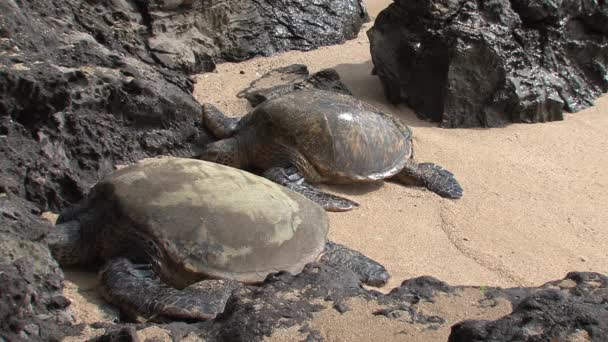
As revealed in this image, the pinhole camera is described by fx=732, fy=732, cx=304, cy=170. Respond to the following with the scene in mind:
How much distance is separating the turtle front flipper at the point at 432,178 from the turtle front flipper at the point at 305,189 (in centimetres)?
74

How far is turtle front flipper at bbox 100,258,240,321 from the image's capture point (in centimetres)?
335

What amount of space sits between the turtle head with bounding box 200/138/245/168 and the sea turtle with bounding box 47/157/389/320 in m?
1.53

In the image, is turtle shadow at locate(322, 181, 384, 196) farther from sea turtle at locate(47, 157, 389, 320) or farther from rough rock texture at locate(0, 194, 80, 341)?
rough rock texture at locate(0, 194, 80, 341)

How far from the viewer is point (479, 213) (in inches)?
210

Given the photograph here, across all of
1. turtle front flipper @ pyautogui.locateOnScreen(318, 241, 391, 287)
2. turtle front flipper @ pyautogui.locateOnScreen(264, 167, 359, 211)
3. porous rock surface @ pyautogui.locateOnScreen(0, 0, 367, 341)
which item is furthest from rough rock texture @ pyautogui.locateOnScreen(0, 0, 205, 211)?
turtle front flipper @ pyautogui.locateOnScreen(318, 241, 391, 287)

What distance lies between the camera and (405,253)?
462 centimetres

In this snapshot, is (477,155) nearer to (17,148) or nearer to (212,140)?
(212,140)

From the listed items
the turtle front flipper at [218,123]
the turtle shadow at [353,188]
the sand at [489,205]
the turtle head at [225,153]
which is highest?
the turtle front flipper at [218,123]

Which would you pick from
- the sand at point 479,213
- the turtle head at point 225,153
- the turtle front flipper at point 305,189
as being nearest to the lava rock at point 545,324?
the sand at point 479,213

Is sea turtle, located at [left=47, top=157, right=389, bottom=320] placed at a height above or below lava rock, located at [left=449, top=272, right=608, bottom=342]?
below

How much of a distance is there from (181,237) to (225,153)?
6.65 feet

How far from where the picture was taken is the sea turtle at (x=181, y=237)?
3.67 m

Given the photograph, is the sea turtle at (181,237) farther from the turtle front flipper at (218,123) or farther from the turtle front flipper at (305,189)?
the turtle front flipper at (218,123)

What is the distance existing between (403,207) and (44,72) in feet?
8.71
